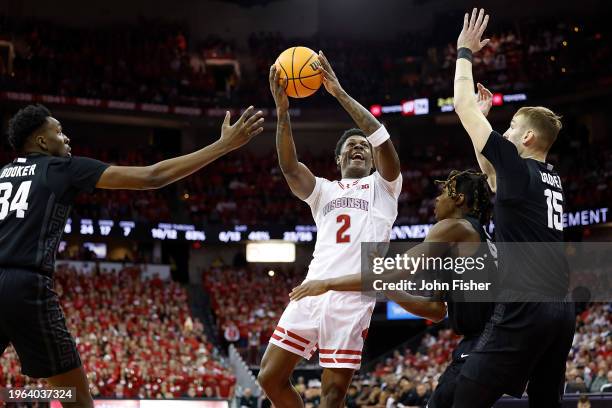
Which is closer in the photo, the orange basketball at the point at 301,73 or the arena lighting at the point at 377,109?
the orange basketball at the point at 301,73

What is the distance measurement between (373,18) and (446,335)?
19.1 meters

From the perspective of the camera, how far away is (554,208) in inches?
197

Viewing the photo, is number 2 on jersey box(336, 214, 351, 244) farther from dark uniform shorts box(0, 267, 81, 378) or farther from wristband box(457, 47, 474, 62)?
dark uniform shorts box(0, 267, 81, 378)

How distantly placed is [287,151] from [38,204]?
2383mm

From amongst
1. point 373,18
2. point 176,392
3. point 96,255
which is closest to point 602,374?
point 176,392

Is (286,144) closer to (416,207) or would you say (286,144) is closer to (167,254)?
Answer: (416,207)

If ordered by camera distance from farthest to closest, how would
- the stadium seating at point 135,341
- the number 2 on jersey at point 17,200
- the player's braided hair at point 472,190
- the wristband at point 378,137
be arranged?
the stadium seating at point 135,341 → the wristband at point 378,137 → the player's braided hair at point 472,190 → the number 2 on jersey at point 17,200

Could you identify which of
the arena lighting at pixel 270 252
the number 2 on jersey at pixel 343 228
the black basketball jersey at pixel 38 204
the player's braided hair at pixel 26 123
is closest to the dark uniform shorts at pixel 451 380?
the number 2 on jersey at pixel 343 228

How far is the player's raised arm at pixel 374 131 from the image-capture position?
→ 6.53 meters

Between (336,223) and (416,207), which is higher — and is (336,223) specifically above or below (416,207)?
below

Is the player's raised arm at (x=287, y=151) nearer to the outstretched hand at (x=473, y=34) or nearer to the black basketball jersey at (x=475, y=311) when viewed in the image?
the black basketball jersey at (x=475, y=311)

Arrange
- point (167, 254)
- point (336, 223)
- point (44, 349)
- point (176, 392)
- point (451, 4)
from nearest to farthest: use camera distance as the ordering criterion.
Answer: point (44, 349)
point (336, 223)
point (176, 392)
point (167, 254)
point (451, 4)

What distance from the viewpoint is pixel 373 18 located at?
39.2 meters

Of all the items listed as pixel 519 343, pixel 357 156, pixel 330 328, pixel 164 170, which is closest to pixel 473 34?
pixel 357 156
